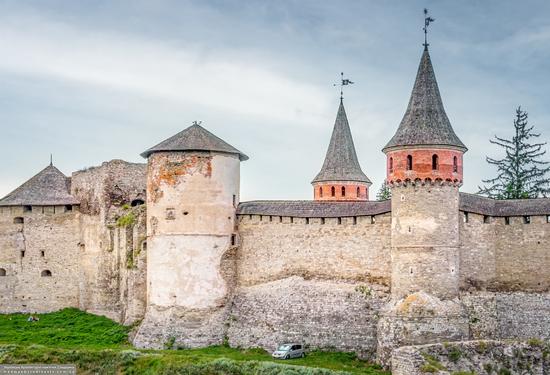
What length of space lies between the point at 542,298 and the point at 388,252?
741 centimetres

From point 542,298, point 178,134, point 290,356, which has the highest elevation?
point 178,134

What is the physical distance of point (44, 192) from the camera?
5625cm

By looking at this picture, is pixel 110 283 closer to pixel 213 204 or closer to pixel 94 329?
pixel 94 329

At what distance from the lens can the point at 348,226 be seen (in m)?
44.0

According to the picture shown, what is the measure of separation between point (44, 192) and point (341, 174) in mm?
20321

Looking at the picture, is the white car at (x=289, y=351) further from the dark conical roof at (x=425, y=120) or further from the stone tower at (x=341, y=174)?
the stone tower at (x=341, y=174)

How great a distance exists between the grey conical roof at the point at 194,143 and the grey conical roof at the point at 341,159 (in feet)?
49.6

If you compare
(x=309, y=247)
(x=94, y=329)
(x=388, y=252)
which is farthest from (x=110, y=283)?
(x=388, y=252)

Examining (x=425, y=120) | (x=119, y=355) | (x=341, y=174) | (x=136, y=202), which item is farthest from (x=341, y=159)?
(x=119, y=355)

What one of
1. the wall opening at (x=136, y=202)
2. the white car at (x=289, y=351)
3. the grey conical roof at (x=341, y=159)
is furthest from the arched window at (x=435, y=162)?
the grey conical roof at (x=341, y=159)

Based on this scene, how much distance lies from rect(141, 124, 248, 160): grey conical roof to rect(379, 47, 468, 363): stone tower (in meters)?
10.2

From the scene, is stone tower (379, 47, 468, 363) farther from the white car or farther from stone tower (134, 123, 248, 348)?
stone tower (134, 123, 248, 348)

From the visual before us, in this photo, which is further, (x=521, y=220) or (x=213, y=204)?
(x=213, y=204)

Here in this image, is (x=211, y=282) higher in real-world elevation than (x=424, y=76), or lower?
lower
